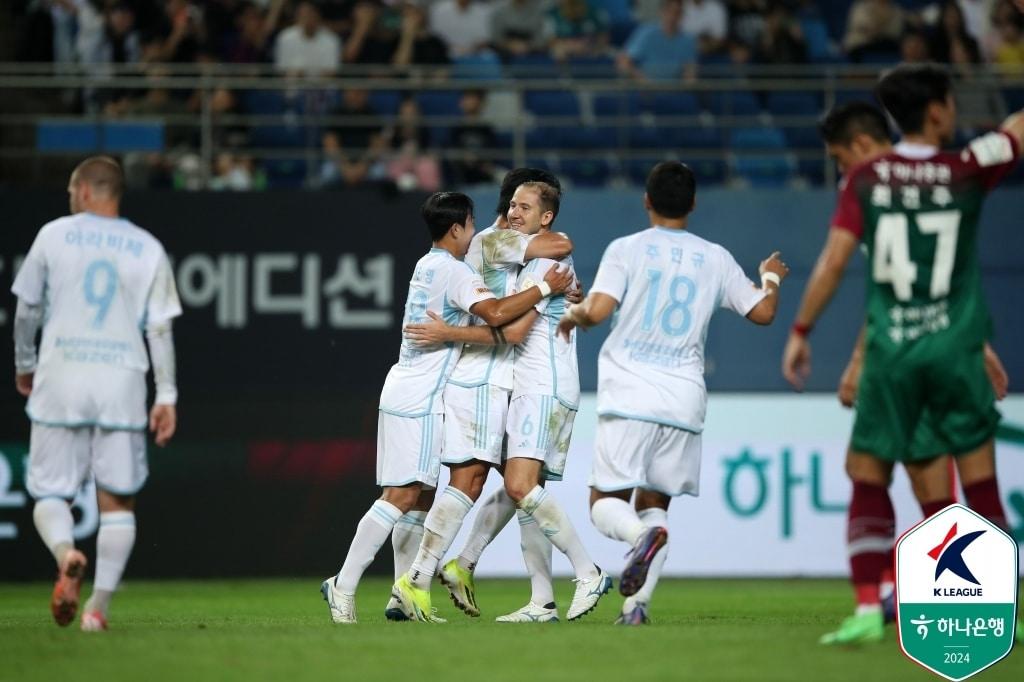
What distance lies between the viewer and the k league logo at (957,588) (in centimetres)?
670

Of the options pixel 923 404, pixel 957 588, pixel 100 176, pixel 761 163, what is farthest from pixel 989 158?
pixel 761 163

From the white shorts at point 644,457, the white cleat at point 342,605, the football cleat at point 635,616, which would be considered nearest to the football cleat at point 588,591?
the football cleat at point 635,616

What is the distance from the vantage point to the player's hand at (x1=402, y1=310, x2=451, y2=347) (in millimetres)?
8797

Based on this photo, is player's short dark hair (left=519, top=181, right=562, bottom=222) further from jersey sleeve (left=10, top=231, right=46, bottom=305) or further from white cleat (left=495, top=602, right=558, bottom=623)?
jersey sleeve (left=10, top=231, right=46, bottom=305)

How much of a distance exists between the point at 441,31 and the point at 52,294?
33.7 ft

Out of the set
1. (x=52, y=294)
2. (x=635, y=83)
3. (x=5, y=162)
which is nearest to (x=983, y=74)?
(x=635, y=83)

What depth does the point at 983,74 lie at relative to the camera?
53.3 ft

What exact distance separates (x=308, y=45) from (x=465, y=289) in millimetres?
8739

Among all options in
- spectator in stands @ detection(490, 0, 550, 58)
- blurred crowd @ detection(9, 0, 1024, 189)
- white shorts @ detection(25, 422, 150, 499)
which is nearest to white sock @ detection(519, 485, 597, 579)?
white shorts @ detection(25, 422, 150, 499)

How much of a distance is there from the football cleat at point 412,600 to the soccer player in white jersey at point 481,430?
0.02 meters

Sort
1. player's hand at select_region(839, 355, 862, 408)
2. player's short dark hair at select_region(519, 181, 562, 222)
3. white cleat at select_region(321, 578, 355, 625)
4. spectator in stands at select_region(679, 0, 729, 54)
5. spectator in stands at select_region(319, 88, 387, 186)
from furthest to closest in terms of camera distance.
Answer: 1. spectator in stands at select_region(679, 0, 729, 54)
2. spectator in stands at select_region(319, 88, 387, 186)
3. player's short dark hair at select_region(519, 181, 562, 222)
4. white cleat at select_region(321, 578, 355, 625)
5. player's hand at select_region(839, 355, 862, 408)

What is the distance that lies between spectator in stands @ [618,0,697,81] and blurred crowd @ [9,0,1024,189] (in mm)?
15

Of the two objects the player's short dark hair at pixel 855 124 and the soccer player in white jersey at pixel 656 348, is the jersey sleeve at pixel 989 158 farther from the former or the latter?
the soccer player in white jersey at pixel 656 348

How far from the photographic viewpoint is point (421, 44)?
16.9 m
